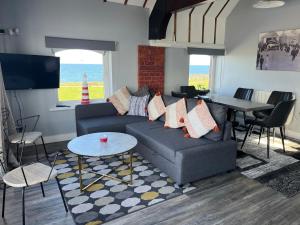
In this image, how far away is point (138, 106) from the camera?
4.26 meters

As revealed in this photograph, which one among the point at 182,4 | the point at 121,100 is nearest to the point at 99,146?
the point at 121,100

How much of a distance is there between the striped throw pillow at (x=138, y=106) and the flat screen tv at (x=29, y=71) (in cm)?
139

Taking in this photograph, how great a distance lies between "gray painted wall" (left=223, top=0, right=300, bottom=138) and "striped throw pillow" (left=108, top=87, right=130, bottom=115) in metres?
2.91

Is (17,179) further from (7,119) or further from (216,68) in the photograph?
(216,68)

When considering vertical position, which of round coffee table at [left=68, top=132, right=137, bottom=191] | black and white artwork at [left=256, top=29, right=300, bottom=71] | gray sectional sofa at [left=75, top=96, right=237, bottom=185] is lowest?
gray sectional sofa at [left=75, top=96, right=237, bottom=185]

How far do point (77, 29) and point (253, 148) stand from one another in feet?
12.4

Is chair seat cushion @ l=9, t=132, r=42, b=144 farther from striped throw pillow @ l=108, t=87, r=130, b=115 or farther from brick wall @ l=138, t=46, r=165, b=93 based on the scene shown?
brick wall @ l=138, t=46, r=165, b=93

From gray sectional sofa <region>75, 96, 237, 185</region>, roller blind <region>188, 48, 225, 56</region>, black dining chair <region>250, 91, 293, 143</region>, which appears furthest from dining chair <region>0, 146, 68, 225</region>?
roller blind <region>188, 48, 225, 56</region>

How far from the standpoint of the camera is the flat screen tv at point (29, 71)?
3.45 m

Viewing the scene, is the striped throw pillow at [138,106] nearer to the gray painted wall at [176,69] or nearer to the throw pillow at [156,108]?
the throw pillow at [156,108]

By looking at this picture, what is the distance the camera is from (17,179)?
1.97m

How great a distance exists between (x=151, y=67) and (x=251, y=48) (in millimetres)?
2356

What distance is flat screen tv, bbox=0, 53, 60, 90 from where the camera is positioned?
3.45 metres

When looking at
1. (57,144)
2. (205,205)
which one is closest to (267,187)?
(205,205)
